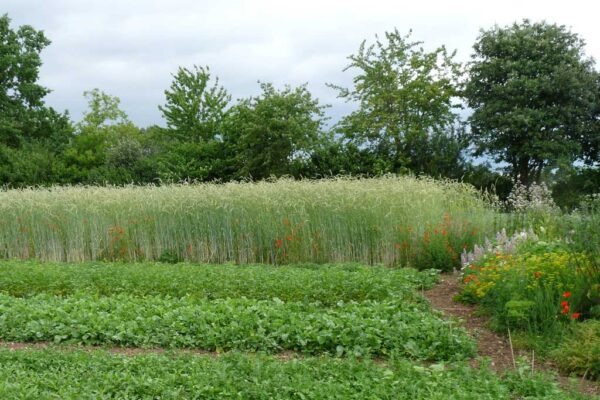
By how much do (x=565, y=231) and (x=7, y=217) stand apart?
11273 millimetres

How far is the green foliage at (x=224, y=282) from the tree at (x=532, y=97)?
16647 mm

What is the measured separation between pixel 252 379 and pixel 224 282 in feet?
12.3

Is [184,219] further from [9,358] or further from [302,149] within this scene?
[302,149]

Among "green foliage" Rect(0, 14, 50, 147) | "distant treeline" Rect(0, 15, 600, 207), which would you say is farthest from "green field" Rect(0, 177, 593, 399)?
"green foliage" Rect(0, 14, 50, 147)

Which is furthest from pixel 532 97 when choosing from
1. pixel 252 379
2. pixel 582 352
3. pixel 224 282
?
pixel 252 379

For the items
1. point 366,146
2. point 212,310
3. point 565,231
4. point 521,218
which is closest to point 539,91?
point 366,146

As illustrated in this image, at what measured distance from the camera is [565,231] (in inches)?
268

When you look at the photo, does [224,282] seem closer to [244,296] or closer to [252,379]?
[244,296]

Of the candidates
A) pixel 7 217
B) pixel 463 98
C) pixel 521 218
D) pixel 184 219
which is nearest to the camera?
pixel 521 218

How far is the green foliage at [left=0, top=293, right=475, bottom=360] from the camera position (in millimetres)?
5820

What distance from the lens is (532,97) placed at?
24422 mm

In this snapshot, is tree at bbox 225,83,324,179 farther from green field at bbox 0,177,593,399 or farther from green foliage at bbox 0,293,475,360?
green foliage at bbox 0,293,475,360

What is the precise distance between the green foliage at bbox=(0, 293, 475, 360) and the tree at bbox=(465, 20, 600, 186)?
19033 mm

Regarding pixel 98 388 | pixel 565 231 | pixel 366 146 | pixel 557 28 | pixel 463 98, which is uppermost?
pixel 557 28
